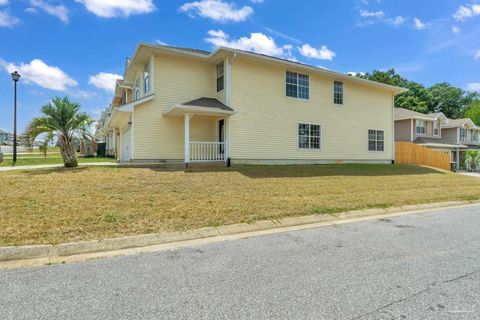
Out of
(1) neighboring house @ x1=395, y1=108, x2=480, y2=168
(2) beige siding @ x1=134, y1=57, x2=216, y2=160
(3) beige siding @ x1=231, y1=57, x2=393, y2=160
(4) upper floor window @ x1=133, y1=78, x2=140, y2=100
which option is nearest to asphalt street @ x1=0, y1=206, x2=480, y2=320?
(2) beige siding @ x1=134, y1=57, x2=216, y2=160

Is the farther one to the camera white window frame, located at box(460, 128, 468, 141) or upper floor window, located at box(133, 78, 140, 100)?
white window frame, located at box(460, 128, 468, 141)

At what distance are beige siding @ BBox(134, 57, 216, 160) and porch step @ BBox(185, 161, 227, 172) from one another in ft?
6.44

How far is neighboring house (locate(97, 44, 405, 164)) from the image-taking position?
14602 millimetres

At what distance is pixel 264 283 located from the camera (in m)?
3.61

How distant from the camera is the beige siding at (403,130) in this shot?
102 feet

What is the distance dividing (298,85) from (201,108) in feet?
21.5

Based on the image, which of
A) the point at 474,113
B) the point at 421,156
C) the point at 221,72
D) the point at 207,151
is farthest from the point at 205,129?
the point at 474,113

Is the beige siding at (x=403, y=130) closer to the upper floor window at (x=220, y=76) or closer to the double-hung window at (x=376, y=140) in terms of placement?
the double-hung window at (x=376, y=140)

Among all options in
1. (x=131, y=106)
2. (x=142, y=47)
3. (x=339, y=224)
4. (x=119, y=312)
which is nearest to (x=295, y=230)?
(x=339, y=224)

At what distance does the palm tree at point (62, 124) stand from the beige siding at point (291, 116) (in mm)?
6921

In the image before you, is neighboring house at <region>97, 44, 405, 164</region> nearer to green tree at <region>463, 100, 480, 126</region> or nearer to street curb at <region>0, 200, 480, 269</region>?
street curb at <region>0, 200, 480, 269</region>

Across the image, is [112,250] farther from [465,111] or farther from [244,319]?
[465,111]

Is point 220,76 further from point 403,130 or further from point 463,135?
point 463,135

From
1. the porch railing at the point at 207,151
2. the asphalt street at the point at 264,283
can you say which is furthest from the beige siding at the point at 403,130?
the asphalt street at the point at 264,283
